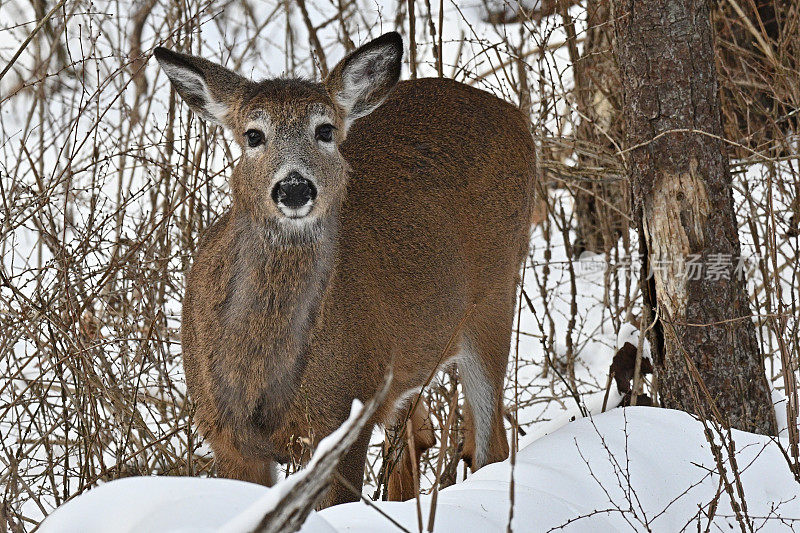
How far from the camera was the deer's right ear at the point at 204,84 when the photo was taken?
4.36m

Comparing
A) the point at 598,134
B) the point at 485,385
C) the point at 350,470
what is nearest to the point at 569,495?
the point at 350,470

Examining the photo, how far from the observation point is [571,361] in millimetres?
7059

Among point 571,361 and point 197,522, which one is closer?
point 197,522

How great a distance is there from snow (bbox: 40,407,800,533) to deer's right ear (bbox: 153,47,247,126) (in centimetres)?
192

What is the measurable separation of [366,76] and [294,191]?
93cm

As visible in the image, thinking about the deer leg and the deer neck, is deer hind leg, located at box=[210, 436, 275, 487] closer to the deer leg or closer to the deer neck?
the deer leg

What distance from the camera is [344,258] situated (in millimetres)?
4359

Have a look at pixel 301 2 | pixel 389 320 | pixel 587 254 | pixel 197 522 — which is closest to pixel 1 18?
pixel 301 2

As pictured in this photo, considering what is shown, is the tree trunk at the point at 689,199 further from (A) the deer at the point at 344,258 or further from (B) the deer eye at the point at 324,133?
(B) the deer eye at the point at 324,133

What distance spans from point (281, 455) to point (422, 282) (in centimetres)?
112

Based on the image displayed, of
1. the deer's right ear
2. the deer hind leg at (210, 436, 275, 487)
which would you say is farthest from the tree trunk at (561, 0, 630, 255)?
the deer hind leg at (210, 436, 275, 487)

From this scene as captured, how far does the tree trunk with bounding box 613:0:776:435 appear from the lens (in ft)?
16.4

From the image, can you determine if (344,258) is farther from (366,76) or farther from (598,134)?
(598,134)

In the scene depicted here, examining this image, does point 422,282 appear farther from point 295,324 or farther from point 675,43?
point 675,43
